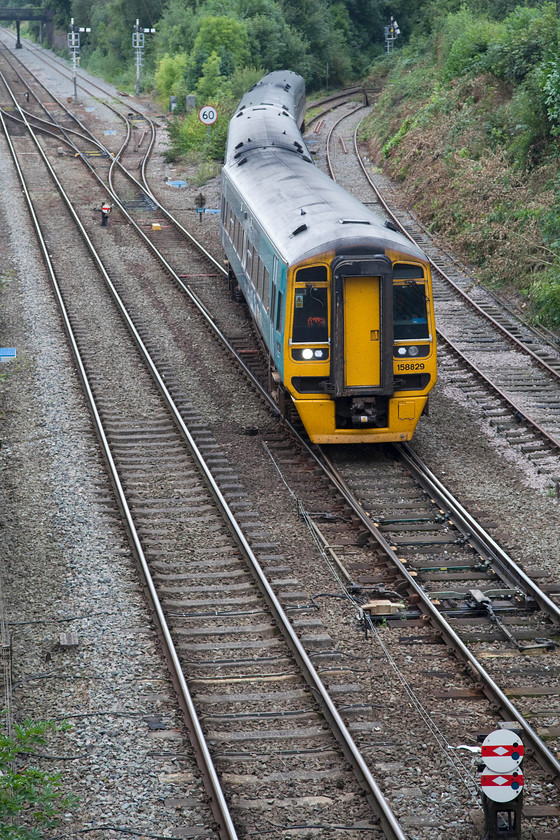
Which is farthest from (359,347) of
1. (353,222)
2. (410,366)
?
(353,222)

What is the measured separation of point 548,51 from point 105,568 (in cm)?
1938

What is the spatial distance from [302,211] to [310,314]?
2.02 metres

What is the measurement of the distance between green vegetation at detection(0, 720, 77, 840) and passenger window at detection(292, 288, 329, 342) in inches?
267

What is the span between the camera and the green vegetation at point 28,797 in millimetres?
6297

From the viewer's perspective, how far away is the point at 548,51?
24.4 m

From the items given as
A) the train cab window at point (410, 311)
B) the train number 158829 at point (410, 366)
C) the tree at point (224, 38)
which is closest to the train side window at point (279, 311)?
the train cab window at point (410, 311)

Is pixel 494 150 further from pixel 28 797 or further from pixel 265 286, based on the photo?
pixel 28 797

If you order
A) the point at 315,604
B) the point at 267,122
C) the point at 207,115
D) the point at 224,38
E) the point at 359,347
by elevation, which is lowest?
the point at 315,604

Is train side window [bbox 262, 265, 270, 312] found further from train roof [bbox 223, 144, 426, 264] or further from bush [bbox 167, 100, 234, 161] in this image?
bush [bbox 167, 100, 234, 161]

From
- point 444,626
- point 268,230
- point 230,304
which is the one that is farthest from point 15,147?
point 444,626

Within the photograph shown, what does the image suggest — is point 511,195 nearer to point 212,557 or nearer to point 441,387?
point 441,387

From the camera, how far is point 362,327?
12.6m

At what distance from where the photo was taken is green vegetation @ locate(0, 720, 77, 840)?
630 centimetres

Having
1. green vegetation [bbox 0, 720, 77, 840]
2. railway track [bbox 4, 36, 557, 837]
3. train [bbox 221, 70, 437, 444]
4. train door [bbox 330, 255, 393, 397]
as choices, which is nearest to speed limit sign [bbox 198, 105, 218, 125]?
train [bbox 221, 70, 437, 444]
